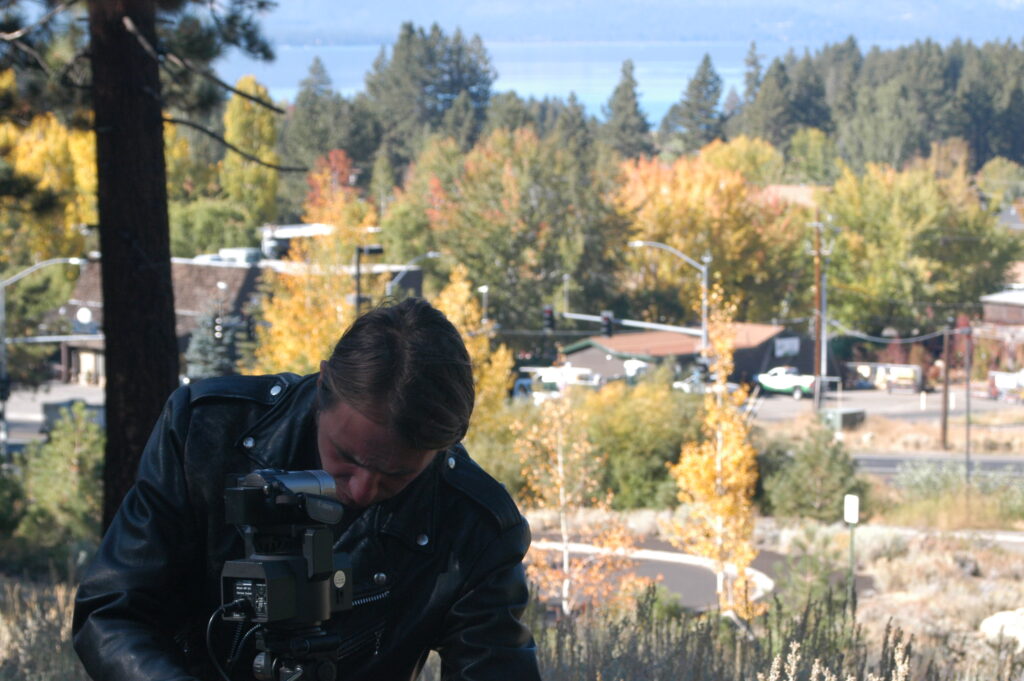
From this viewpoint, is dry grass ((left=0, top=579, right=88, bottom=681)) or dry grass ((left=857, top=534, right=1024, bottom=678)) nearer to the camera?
dry grass ((left=0, top=579, right=88, bottom=681))

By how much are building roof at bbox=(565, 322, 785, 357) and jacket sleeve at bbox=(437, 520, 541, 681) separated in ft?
158

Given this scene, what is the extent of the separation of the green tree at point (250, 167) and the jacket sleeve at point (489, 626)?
63.4m

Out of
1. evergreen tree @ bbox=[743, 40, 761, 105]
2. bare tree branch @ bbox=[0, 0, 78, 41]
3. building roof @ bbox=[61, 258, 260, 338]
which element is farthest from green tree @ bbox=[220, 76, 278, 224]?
evergreen tree @ bbox=[743, 40, 761, 105]

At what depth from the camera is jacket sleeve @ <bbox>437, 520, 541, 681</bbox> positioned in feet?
8.66

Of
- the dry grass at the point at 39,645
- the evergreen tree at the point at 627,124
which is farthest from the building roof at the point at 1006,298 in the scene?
the dry grass at the point at 39,645

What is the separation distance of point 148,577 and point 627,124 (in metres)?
106

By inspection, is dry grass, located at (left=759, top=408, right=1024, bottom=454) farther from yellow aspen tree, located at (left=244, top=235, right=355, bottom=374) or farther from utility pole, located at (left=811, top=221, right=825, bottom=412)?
yellow aspen tree, located at (left=244, top=235, right=355, bottom=374)

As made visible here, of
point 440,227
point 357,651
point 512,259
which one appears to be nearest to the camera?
point 357,651

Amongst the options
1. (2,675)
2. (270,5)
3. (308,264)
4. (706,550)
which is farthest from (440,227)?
(2,675)

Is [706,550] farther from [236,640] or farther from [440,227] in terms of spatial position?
[440,227]

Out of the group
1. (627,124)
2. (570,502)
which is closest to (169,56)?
(570,502)

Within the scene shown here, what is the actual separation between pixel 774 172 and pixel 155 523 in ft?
308

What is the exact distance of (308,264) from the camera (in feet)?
119

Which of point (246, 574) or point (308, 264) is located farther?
point (308, 264)
